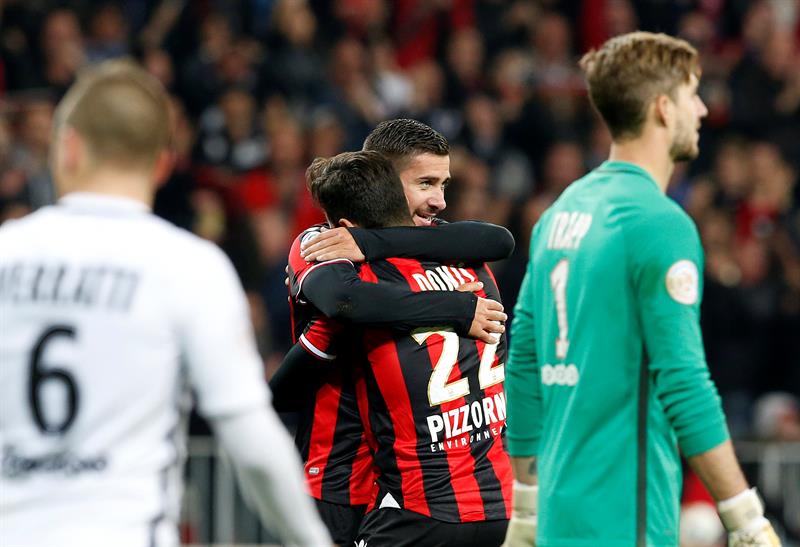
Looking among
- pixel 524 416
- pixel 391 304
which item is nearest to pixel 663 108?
pixel 524 416

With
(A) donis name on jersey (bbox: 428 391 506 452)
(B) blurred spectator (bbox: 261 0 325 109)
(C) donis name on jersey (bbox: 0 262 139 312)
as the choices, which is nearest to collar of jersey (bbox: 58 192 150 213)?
(C) donis name on jersey (bbox: 0 262 139 312)

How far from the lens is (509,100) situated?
1308cm

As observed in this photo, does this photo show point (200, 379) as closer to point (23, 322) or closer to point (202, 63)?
point (23, 322)

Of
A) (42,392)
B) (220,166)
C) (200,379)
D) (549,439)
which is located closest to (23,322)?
(42,392)

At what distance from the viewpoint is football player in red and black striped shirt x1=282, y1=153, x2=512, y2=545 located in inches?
188

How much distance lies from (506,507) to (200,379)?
1899 millimetres

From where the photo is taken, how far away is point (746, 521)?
383 centimetres

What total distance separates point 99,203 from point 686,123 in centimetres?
174

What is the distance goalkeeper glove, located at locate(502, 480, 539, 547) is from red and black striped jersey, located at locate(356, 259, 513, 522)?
32 centimetres

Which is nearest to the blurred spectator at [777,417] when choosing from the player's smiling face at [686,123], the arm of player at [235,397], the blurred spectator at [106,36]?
the blurred spectator at [106,36]

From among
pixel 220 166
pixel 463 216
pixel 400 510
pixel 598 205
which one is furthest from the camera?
pixel 220 166

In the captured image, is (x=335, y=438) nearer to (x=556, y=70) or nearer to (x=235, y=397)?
(x=235, y=397)

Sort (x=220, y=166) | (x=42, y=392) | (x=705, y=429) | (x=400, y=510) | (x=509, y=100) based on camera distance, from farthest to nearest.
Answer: (x=509, y=100) → (x=220, y=166) → (x=400, y=510) → (x=705, y=429) → (x=42, y=392)

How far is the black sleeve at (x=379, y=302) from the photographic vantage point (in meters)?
4.64
